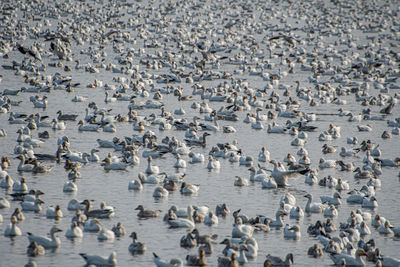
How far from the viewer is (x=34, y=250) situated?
18984mm

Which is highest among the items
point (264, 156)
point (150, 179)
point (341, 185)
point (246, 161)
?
point (264, 156)

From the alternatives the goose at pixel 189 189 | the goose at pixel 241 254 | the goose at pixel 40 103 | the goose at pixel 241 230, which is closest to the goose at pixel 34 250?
the goose at pixel 241 254

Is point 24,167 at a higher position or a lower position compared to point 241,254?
higher

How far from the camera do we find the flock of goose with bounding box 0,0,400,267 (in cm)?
2073

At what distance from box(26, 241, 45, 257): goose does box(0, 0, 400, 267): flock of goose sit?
0.03 metres

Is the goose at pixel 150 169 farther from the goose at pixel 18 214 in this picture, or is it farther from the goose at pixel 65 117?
the goose at pixel 65 117

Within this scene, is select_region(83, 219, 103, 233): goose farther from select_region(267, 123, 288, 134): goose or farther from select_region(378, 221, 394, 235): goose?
select_region(267, 123, 288, 134): goose

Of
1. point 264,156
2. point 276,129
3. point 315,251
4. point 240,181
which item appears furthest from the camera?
point 276,129

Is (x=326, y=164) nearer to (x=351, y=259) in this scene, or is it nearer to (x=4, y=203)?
(x=351, y=259)

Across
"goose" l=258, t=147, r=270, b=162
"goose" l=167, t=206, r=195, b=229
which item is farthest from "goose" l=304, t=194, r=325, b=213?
"goose" l=258, t=147, r=270, b=162

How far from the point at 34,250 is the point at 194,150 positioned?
16588 millimetres

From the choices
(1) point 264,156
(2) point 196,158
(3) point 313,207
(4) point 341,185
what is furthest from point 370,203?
(2) point 196,158

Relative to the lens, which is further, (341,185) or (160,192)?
(341,185)

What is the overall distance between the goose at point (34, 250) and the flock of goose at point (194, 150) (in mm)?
28
